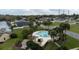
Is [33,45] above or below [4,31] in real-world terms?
below

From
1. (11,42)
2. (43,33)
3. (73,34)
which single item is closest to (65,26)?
(73,34)

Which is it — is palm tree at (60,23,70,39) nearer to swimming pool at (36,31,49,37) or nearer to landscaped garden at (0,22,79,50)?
landscaped garden at (0,22,79,50)

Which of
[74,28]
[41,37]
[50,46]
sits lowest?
[50,46]

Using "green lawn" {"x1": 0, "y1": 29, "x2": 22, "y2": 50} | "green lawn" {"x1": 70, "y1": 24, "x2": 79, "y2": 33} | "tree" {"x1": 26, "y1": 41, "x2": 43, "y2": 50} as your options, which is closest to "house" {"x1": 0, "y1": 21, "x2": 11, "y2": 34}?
"green lawn" {"x1": 0, "y1": 29, "x2": 22, "y2": 50}

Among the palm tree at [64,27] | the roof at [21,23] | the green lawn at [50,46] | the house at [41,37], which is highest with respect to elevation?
the roof at [21,23]

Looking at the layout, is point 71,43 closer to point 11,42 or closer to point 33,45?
point 33,45

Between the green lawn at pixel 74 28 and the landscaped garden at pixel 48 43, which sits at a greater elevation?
the green lawn at pixel 74 28

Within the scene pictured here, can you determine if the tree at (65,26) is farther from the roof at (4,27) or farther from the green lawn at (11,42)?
the roof at (4,27)

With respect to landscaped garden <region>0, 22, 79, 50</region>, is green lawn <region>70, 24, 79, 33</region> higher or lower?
higher

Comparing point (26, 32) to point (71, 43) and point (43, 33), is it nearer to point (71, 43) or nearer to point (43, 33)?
point (43, 33)

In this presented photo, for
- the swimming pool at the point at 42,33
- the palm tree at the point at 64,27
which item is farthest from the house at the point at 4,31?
the palm tree at the point at 64,27
